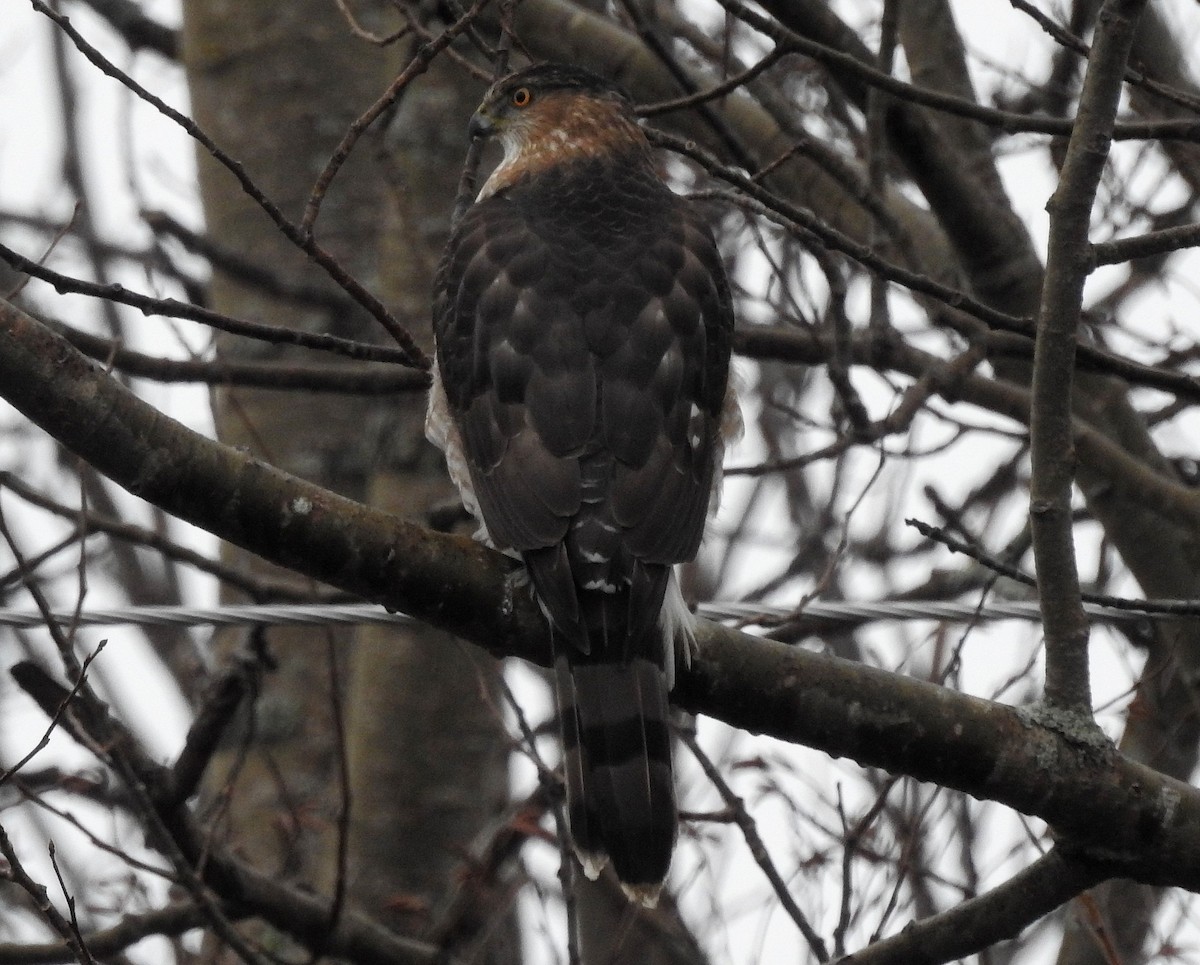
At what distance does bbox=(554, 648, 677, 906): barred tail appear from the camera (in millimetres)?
3410

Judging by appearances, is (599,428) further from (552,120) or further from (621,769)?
(552,120)

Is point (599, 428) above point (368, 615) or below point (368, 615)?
above

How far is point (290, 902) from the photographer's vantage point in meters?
4.18

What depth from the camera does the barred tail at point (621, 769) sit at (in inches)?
134

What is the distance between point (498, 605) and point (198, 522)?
0.61 m

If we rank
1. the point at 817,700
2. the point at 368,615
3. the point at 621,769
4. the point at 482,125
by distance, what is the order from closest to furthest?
the point at 817,700 < the point at 621,769 < the point at 368,615 < the point at 482,125

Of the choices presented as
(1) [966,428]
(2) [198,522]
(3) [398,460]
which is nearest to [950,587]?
(1) [966,428]

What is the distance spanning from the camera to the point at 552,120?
5152 mm

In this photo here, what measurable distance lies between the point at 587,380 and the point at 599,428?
0.47 feet

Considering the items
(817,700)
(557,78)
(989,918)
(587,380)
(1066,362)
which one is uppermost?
(557,78)

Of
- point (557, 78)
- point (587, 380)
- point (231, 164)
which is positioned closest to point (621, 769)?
point (587, 380)

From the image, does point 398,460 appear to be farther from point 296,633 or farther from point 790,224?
point 790,224

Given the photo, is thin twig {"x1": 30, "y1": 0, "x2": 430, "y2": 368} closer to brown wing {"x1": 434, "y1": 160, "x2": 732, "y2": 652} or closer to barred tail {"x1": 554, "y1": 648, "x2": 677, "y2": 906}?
brown wing {"x1": 434, "y1": 160, "x2": 732, "y2": 652}

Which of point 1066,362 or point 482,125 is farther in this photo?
point 482,125
